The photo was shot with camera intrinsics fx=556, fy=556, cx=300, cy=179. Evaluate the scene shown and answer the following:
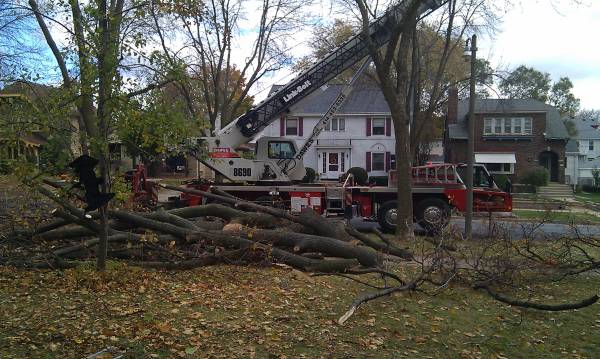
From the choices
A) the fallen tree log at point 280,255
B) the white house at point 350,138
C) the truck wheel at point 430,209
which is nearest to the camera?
the fallen tree log at point 280,255

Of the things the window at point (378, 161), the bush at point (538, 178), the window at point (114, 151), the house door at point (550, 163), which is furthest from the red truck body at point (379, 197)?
the house door at point (550, 163)

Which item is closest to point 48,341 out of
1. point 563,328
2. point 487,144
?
point 563,328

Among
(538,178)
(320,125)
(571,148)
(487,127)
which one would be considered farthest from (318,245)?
(571,148)

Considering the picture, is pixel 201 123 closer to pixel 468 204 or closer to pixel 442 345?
pixel 442 345

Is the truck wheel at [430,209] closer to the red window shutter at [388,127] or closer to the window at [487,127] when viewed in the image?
the red window shutter at [388,127]

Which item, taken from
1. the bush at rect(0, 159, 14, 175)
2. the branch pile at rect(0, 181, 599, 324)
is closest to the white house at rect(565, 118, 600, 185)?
the branch pile at rect(0, 181, 599, 324)

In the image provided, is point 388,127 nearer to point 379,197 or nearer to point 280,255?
point 379,197

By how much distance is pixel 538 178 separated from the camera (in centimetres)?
3728

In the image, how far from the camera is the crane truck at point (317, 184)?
1573 cm

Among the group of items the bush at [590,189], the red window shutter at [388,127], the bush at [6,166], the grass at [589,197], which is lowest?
the grass at [589,197]

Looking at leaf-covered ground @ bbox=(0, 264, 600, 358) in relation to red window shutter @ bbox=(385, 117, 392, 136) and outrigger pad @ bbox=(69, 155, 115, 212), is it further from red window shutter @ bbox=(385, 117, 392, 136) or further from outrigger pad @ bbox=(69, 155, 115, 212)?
red window shutter @ bbox=(385, 117, 392, 136)

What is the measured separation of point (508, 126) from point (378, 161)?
1036cm

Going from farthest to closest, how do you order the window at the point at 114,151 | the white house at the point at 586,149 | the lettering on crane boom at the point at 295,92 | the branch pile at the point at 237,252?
1. the white house at the point at 586,149
2. the lettering on crane boom at the point at 295,92
3. the branch pile at the point at 237,252
4. the window at the point at 114,151

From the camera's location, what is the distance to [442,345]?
559 centimetres
